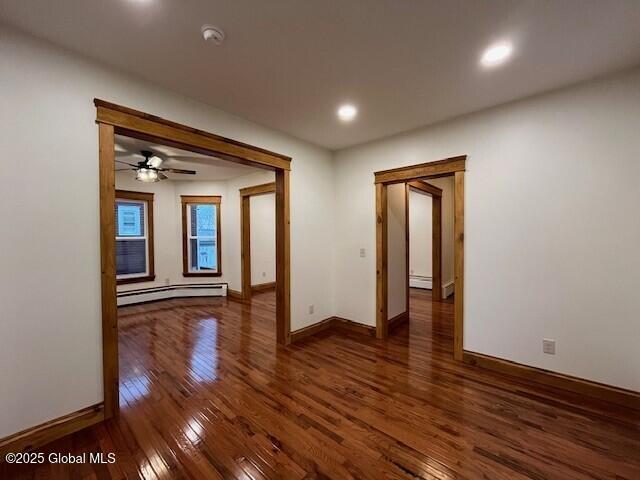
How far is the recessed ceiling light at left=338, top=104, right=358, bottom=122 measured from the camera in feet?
8.86

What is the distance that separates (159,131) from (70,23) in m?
0.77

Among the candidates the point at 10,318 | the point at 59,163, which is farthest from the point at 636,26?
the point at 10,318

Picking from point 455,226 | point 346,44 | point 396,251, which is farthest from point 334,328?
point 346,44

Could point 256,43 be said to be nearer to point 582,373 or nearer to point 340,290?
point 340,290

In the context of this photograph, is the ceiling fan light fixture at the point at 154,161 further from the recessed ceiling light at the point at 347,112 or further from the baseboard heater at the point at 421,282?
the baseboard heater at the point at 421,282

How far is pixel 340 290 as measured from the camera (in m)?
4.08

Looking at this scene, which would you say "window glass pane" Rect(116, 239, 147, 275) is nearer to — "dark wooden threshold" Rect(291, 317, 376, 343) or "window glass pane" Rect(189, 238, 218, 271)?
"window glass pane" Rect(189, 238, 218, 271)

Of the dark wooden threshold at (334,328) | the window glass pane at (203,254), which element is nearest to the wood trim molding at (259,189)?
the window glass pane at (203,254)

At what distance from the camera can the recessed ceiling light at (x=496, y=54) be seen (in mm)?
1826

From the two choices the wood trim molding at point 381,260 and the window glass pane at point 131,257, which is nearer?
the wood trim molding at point 381,260


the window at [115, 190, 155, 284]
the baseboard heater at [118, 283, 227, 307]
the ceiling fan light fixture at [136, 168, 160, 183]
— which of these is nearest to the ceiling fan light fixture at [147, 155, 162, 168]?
the ceiling fan light fixture at [136, 168, 160, 183]

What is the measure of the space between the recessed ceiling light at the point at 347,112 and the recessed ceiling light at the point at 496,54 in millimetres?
1138

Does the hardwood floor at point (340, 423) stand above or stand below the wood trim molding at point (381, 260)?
below

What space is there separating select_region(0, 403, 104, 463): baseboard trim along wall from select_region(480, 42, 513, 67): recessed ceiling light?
12.3 ft
